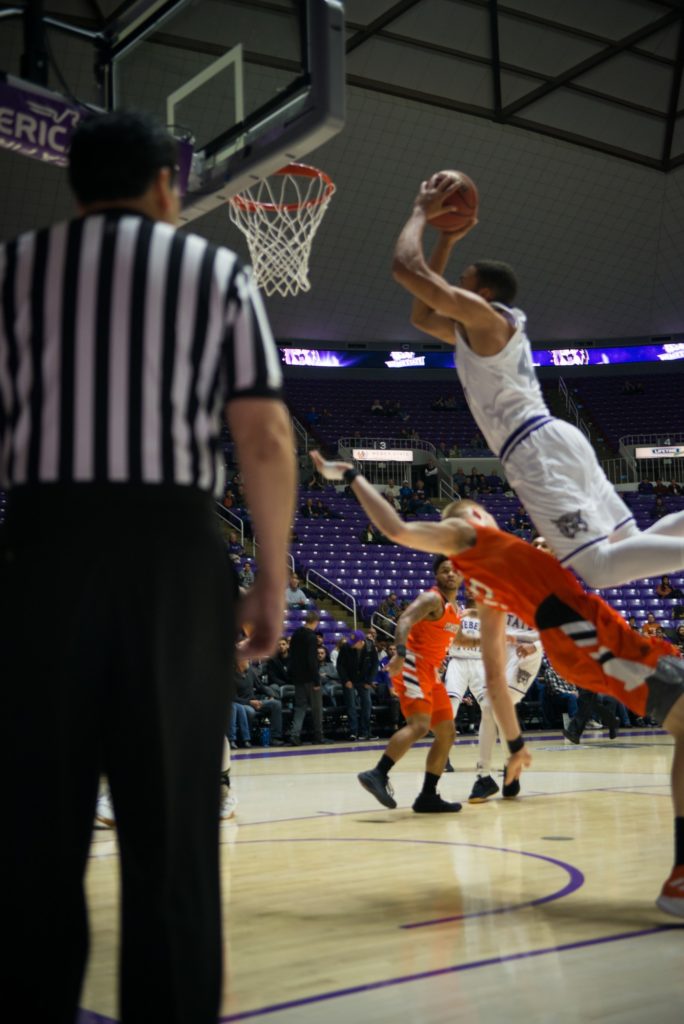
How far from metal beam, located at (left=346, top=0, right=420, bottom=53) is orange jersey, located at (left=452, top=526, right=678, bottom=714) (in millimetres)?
18898

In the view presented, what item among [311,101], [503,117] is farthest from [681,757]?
[503,117]

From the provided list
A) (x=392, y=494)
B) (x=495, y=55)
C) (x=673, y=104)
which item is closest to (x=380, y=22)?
(x=495, y=55)

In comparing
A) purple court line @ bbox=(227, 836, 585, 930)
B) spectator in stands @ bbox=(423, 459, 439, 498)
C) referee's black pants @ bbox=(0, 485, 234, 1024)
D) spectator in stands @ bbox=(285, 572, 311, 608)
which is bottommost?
purple court line @ bbox=(227, 836, 585, 930)

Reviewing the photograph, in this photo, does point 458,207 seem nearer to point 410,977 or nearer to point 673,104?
point 410,977

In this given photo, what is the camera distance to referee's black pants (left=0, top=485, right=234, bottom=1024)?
1.74 meters

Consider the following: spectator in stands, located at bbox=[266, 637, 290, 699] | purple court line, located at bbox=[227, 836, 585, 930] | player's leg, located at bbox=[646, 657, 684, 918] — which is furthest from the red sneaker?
spectator in stands, located at bbox=[266, 637, 290, 699]

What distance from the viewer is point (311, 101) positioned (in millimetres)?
6340

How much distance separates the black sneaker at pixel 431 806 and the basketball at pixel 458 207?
483 cm

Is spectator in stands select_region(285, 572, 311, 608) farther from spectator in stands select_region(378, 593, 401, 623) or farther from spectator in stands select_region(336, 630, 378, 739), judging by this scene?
spectator in stands select_region(336, 630, 378, 739)

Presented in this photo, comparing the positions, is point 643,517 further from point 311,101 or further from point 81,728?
point 81,728

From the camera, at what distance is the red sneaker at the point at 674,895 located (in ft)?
13.8

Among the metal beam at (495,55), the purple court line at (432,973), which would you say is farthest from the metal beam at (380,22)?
the purple court line at (432,973)

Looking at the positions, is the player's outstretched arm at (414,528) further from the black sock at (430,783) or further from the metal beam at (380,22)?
the metal beam at (380,22)

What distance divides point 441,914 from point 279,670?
11.6 m
